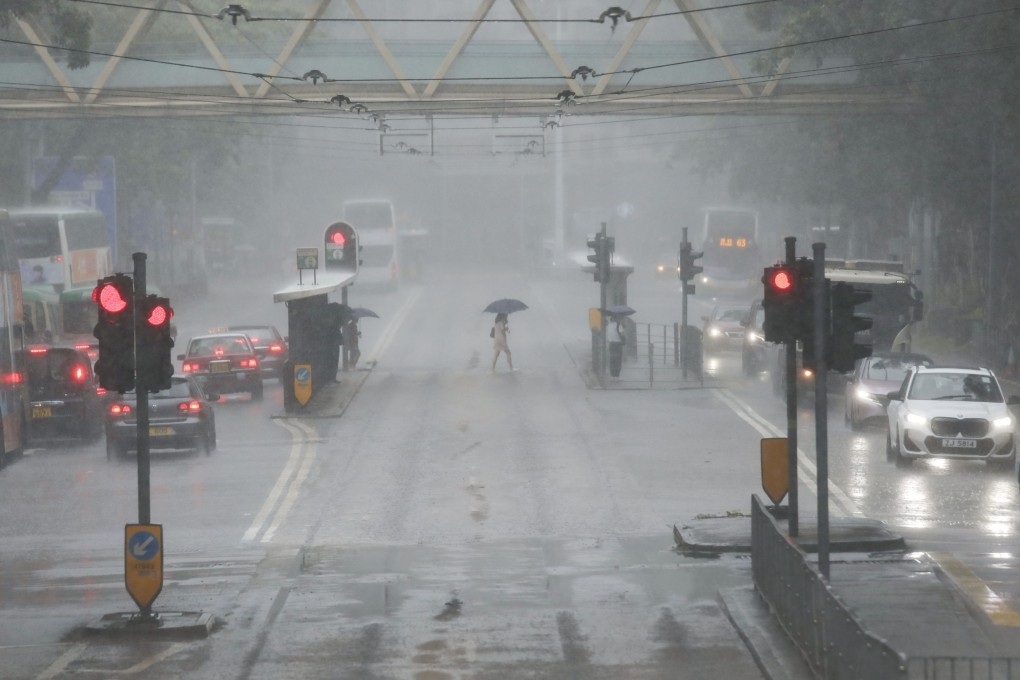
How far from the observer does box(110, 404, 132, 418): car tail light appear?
27.4m

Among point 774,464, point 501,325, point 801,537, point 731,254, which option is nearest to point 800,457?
point 774,464

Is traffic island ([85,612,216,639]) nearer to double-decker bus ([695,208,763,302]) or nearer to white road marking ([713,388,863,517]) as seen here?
white road marking ([713,388,863,517])

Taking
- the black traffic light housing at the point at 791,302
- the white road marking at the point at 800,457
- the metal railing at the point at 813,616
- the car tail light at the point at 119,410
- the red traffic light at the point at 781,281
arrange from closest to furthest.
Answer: the metal railing at the point at 813,616
the black traffic light housing at the point at 791,302
the red traffic light at the point at 781,281
the white road marking at the point at 800,457
the car tail light at the point at 119,410

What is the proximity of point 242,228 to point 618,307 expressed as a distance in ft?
247

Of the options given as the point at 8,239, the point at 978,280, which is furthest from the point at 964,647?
the point at 978,280

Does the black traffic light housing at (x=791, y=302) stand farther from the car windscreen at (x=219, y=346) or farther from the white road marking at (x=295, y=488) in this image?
the car windscreen at (x=219, y=346)

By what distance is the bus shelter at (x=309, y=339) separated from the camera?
33969 mm

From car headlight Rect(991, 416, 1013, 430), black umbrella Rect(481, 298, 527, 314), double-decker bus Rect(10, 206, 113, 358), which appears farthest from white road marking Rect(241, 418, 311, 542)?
double-decker bus Rect(10, 206, 113, 358)

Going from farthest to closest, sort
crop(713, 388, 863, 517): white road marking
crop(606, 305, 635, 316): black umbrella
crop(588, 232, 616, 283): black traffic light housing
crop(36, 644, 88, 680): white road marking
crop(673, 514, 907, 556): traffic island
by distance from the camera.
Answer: crop(606, 305, 635, 316): black umbrella
crop(588, 232, 616, 283): black traffic light housing
crop(713, 388, 863, 517): white road marking
crop(673, 514, 907, 556): traffic island
crop(36, 644, 88, 680): white road marking

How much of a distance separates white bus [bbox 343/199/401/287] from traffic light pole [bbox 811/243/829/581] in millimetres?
64699

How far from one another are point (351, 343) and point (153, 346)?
30.4 meters

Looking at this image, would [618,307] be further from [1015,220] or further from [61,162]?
[61,162]

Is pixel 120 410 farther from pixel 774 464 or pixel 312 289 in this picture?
pixel 774 464

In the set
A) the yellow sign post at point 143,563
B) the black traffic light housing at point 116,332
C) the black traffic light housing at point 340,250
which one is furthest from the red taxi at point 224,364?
the yellow sign post at point 143,563
